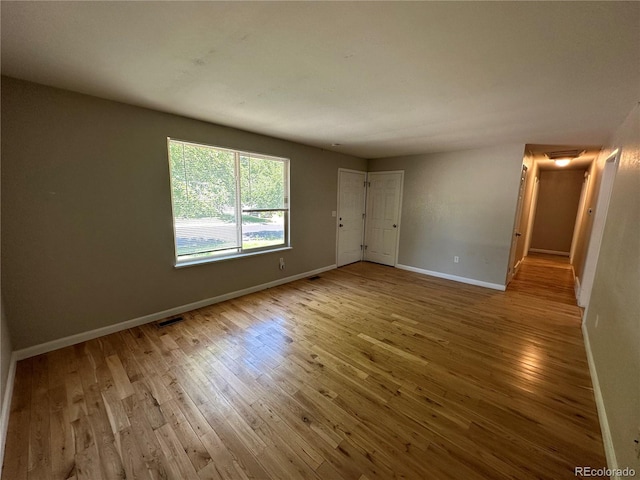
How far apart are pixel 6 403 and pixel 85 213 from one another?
154 cm

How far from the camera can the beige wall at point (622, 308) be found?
133 centimetres

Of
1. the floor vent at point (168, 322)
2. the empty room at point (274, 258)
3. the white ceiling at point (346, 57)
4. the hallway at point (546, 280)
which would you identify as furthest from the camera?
the hallway at point (546, 280)

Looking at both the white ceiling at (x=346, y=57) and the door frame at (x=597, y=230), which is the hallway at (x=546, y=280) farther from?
the white ceiling at (x=346, y=57)

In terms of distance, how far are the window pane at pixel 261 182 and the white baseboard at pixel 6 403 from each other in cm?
258

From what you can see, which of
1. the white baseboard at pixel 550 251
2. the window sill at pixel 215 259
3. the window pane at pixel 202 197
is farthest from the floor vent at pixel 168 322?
the white baseboard at pixel 550 251

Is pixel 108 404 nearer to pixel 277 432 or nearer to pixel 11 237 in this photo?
pixel 277 432

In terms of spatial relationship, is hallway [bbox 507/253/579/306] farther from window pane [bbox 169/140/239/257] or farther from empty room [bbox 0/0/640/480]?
window pane [bbox 169/140/239/257]

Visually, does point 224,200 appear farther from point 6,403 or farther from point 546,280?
point 546,280

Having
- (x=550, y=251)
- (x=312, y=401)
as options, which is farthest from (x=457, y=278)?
(x=550, y=251)

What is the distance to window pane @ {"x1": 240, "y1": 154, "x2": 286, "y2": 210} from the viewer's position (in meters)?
3.59

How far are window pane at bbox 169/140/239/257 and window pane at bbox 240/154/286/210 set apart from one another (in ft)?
0.61

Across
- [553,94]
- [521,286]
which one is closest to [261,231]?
[553,94]

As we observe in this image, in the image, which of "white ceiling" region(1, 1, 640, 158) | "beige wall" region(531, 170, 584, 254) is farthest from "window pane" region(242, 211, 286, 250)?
"beige wall" region(531, 170, 584, 254)

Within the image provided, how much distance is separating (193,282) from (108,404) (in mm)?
1590
